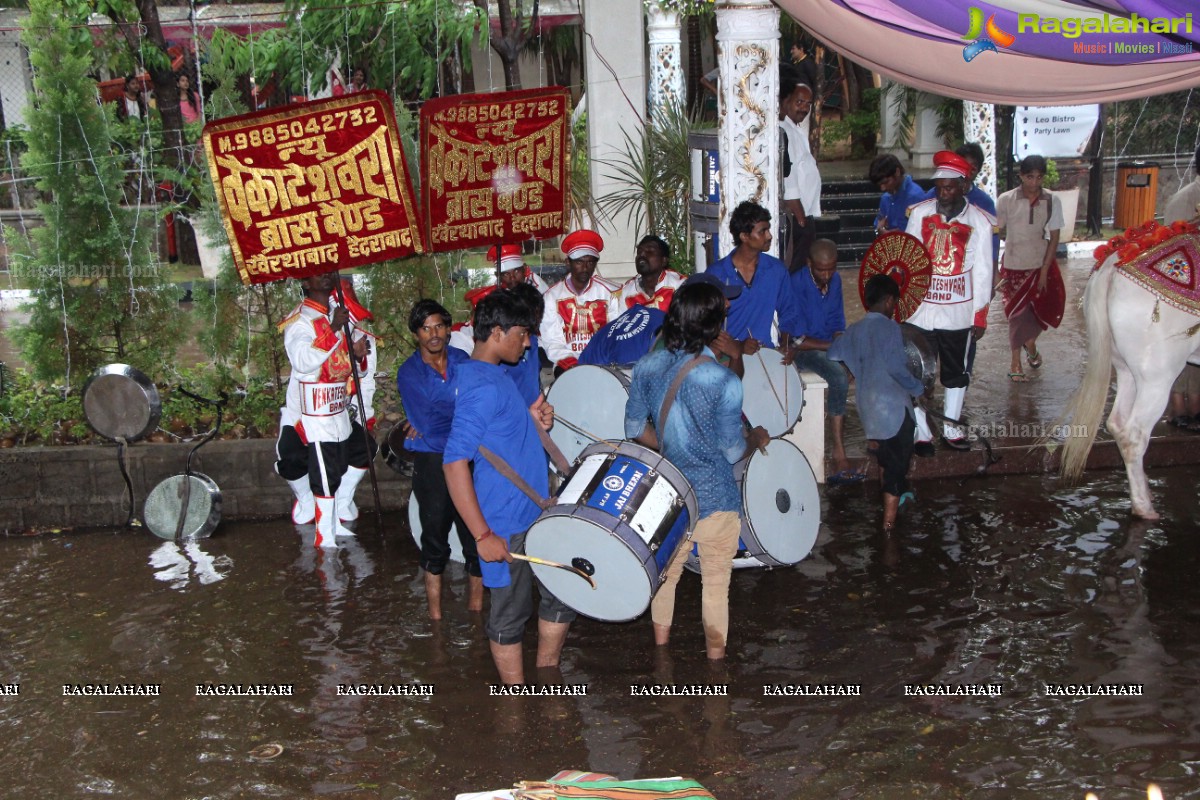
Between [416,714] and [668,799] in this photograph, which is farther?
[416,714]

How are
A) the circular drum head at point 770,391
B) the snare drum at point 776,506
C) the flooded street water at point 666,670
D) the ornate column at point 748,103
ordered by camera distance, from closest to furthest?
the flooded street water at point 666,670, the snare drum at point 776,506, the circular drum head at point 770,391, the ornate column at point 748,103

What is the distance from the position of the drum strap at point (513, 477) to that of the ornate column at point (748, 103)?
3744 millimetres

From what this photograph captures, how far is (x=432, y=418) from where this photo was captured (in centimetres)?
596

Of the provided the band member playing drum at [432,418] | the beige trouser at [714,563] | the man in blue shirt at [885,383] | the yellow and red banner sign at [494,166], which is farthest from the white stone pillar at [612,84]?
the beige trouser at [714,563]

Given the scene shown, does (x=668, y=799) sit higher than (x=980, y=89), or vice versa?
(x=980, y=89)

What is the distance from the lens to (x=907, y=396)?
7199 millimetres

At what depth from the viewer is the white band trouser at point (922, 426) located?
27.3 ft

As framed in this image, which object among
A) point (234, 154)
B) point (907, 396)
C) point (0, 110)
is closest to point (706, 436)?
point (907, 396)

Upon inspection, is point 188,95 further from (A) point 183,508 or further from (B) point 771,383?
(B) point 771,383

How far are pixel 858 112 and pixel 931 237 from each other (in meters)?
14.7

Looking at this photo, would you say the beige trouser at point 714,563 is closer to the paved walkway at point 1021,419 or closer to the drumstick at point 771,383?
the drumstick at point 771,383

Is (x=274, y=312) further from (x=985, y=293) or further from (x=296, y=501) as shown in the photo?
(x=985, y=293)

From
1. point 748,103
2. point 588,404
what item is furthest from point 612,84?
point 588,404

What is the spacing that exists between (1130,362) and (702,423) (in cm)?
350
